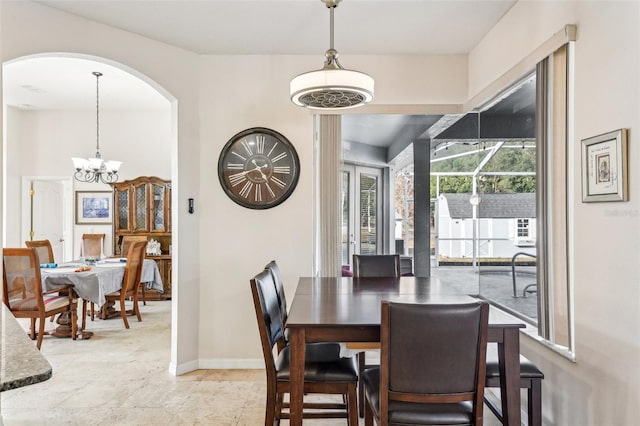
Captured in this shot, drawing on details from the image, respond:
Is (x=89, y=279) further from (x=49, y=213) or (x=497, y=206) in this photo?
(x=497, y=206)

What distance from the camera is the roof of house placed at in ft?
8.59

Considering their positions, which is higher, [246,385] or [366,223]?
[366,223]

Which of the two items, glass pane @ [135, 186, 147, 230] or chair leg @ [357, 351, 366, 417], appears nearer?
chair leg @ [357, 351, 366, 417]

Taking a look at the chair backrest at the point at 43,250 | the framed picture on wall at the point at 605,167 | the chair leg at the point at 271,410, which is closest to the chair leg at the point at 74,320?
the chair backrest at the point at 43,250

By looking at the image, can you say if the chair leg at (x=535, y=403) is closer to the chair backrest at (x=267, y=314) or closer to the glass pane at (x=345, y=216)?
the chair backrest at (x=267, y=314)

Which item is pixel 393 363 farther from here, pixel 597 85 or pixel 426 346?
pixel 597 85

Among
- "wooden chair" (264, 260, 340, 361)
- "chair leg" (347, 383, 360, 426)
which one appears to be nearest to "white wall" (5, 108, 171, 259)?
"wooden chair" (264, 260, 340, 361)

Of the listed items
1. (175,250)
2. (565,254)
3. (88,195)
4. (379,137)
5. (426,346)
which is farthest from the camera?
(88,195)

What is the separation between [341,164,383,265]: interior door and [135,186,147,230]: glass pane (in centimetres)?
402

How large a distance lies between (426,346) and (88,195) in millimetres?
6799

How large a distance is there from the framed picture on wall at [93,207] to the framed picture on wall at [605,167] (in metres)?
6.80

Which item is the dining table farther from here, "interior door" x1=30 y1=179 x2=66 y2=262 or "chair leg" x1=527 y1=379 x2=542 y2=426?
"chair leg" x1=527 y1=379 x2=542 y2=426

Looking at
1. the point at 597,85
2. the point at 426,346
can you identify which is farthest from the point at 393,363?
the point at 597,85

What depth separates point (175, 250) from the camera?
3512 mm
